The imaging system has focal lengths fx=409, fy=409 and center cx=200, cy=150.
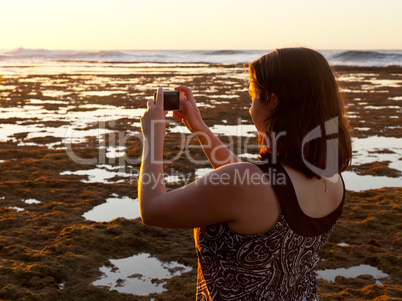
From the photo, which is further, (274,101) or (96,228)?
(96,228)

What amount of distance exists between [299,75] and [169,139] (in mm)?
8045

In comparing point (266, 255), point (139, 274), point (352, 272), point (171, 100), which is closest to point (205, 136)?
point (171, 100)

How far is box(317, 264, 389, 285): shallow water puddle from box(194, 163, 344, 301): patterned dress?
2.47 metres

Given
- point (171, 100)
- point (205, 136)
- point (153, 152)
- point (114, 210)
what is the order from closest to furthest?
1. point (153, 152)
2. point (171, 100)
3. point (205, 136)
4. point (114, 210)

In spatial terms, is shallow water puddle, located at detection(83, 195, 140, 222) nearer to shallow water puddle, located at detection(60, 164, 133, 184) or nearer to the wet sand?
the wet sand

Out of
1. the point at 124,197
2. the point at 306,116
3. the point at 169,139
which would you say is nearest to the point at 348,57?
the point at 169,139

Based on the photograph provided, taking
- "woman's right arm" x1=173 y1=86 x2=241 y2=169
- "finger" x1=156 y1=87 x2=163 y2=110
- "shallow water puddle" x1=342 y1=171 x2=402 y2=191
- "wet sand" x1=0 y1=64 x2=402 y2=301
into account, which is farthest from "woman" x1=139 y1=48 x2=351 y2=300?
"shallow water puddle" x1=342 y1=171 x2=402 y2=191

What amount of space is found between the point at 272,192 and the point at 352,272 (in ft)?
10.0

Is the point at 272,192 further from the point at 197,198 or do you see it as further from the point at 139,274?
the point at 139,274

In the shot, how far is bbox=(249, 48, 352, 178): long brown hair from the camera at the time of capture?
4.42 feet

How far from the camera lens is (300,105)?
1.37 m

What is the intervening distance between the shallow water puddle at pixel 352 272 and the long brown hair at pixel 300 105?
2.72 metres

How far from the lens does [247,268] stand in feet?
4.62

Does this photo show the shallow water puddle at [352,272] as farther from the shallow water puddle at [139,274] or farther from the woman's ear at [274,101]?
the woman's ear at [274,101]
